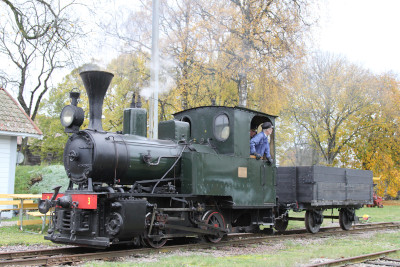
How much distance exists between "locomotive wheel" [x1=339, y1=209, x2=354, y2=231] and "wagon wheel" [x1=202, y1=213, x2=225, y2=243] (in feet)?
16.4

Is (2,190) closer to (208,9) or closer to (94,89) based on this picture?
(94,89)

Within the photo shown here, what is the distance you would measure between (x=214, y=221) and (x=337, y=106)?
22.5 meters

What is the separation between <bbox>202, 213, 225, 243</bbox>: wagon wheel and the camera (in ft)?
27.2

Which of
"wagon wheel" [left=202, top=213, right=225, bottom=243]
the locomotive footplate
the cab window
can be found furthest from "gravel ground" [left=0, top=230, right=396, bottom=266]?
the cab window

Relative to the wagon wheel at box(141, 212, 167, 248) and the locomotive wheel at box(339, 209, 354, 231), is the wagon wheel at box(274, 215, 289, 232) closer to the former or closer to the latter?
the locomotive wheel at box(339, 209, 354, 231)

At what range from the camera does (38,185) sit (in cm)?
1720

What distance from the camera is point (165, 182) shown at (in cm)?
805

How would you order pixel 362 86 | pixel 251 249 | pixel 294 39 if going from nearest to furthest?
pixel 251 249 < pixel 294 39 < pixel 362 86

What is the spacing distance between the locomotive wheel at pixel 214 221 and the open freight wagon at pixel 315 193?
214 cm

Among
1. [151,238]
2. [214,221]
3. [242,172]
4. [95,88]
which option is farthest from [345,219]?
[95,88]

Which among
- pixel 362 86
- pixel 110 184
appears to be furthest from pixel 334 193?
pixel 362 86

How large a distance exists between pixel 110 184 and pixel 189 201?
5.39ft

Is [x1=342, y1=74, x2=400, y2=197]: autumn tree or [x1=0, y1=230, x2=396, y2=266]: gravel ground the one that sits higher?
[x1=342, y1=74, x2=400, y2=197]: autumn tree

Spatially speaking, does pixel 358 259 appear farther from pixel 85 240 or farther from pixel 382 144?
pixel 382 144
